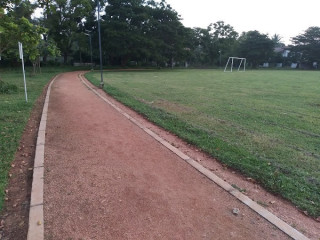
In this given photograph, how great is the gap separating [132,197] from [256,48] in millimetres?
55357

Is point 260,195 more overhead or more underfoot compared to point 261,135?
more underfoot

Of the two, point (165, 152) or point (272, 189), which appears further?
point (165, 152)

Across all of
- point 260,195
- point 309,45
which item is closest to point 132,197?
point 260,195

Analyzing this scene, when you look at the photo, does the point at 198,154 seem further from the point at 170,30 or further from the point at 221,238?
the point at 170,30

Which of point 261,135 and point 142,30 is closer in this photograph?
point 261,135

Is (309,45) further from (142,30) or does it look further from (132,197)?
(132,197)

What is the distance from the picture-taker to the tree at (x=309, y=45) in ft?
167

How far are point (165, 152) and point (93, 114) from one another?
11.9 feet

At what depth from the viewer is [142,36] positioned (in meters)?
33.1

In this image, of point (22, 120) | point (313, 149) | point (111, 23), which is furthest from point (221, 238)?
point (111, 23)

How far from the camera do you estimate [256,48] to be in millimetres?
51969

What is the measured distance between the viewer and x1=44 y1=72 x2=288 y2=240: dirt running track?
260 cm

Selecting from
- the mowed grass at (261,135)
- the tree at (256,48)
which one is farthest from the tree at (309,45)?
the mowed grass at (261,135)

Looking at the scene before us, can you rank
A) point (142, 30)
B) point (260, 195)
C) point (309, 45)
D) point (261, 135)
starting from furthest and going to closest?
point (309, 45), point (142, 30), point (261, 135), point (260, 195)
